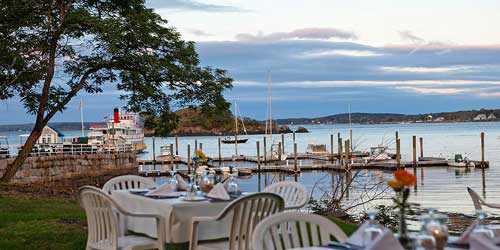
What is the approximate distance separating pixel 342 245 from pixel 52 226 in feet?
22.5

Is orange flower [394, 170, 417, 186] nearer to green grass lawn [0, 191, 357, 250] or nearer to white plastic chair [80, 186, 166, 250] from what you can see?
white plastic chair [80, 186, 166, 250]

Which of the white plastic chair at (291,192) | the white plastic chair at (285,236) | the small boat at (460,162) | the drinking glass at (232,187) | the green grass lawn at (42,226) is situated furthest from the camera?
the small boat at (460,162)

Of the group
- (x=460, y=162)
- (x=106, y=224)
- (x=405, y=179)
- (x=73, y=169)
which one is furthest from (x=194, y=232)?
(x=460, y=162)

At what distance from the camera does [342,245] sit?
395 cm

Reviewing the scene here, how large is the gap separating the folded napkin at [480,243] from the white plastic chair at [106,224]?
3239mm

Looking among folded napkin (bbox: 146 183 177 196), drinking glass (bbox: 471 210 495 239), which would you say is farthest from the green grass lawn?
drinking glass (bbox: 471 210 495 239)

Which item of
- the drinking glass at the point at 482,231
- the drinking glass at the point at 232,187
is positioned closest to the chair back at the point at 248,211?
the drinking glass at the point at 232,187

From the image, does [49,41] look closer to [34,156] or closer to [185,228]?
[185,228]

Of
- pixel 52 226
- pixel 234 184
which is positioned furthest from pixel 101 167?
pixel 234 184

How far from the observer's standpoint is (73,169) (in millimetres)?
35250

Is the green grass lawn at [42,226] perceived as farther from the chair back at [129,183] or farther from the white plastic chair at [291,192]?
the white plastic chair at [291,192]

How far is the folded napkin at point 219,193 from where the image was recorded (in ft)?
21.8

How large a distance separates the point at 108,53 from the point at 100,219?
10.6m

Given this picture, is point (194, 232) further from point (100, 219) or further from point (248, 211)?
point (100, 219)
